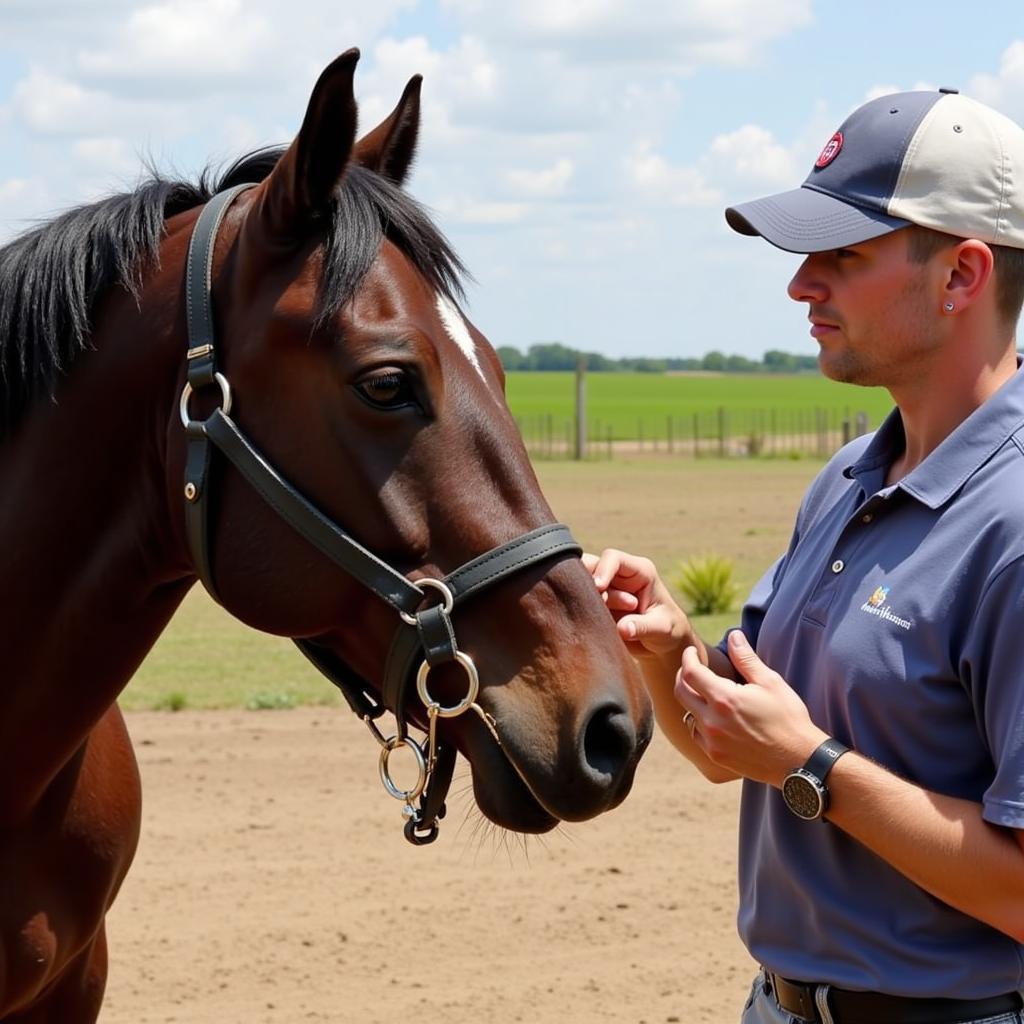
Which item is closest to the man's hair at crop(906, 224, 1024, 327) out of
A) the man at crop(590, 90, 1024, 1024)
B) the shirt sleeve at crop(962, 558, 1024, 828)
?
the man at crop(590, 90, 1024, 1024)

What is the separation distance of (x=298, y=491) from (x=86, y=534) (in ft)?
1.70

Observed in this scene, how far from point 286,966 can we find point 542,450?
39122 mm

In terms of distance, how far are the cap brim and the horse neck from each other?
3.61 ft

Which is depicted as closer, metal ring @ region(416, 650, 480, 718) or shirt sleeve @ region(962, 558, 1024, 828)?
shirt sleeve @ region(962, 558, 1024, 828)

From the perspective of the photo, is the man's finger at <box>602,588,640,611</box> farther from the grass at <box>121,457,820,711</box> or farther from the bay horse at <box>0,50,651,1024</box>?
the grass at <box>121,457,820,711</box>

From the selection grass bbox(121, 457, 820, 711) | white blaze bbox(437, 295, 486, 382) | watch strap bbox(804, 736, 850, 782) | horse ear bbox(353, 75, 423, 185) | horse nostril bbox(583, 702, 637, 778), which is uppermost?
horse ear bbox(353, 75, 423, 185)

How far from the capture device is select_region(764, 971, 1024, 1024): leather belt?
2.35m

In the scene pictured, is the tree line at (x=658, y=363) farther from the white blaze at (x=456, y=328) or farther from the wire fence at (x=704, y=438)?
the white blaze at (x=456, y=328)

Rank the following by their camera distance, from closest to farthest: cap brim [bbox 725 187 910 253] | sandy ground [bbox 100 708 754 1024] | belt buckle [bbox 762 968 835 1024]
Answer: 1. cap brim [bbox 725 187 910 253]
2. belt buckle [bbox 762 968 835 1024]
3. sandy ground [bbox 100 708 754 1024]

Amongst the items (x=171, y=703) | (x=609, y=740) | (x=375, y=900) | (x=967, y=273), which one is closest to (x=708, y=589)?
(x=171, y=703)

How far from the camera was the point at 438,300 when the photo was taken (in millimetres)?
2666

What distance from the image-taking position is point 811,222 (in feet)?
7.99

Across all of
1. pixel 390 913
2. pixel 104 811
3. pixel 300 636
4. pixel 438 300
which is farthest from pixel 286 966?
pixel 438 300

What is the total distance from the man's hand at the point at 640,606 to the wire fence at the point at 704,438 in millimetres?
27968
